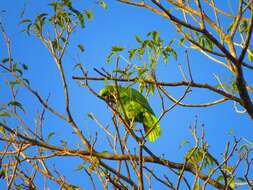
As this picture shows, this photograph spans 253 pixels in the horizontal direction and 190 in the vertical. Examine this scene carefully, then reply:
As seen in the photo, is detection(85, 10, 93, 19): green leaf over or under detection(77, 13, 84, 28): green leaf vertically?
over

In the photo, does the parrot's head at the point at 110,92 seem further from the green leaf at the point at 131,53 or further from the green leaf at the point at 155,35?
the green leaf at the point at 155,35

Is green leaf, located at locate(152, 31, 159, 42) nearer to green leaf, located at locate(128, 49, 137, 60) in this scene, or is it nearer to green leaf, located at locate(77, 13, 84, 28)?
green leaf, located at locate(128, 49, 137, 60)

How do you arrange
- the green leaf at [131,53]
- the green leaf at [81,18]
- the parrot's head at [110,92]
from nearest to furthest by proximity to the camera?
1. the parrot's head at [110,92]
2. the green leaf at [131,53]
3. the green leaf at [81,18]

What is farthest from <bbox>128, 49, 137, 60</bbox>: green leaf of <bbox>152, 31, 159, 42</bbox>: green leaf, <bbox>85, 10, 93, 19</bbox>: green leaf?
<bbox>85, 10, 93, 19</bbox>: green leaf

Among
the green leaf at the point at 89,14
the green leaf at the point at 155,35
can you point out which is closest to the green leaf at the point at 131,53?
the green leaf at the point at 155,35

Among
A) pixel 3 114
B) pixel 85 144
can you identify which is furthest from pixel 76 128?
pixel 3 114

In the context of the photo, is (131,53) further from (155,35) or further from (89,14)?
(89,14)

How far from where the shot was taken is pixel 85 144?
277 centimetres

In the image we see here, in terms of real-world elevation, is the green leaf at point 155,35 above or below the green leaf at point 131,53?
above

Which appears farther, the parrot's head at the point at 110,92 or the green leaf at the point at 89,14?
the green leaf at the point at 89,14

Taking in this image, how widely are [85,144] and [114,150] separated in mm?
268

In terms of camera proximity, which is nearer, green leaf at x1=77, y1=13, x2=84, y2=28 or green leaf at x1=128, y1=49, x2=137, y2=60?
green leaf at x1=128, y1=49, x2=137, y2=60

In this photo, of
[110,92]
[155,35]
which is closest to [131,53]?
[155,35]

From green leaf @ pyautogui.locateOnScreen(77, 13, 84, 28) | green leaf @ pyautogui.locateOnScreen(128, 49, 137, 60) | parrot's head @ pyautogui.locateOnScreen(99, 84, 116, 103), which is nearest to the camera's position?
parrot's head @ pyautogui.locateOnScreen(99, 84, 116, 103)
